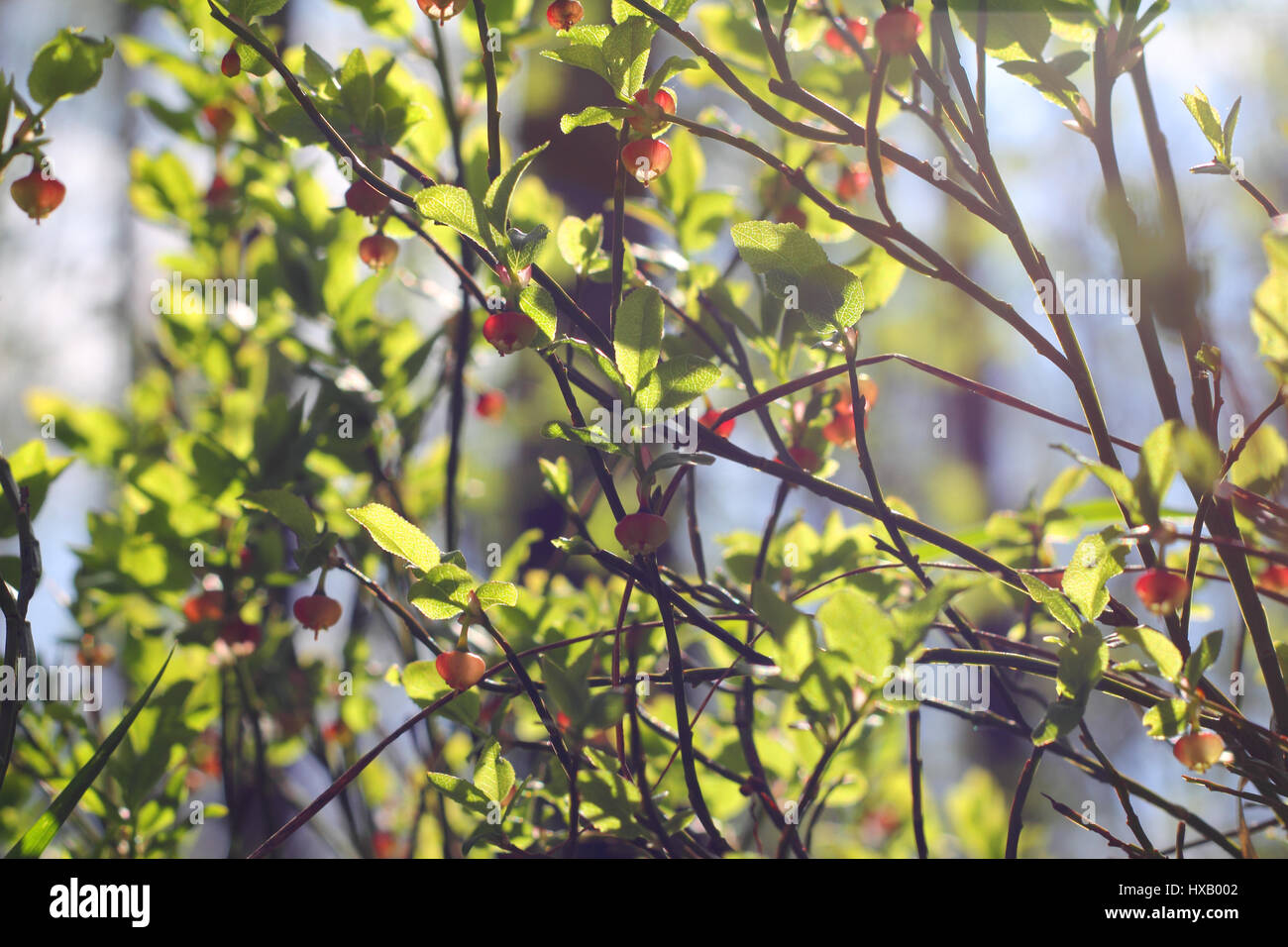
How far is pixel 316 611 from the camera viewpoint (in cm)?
63

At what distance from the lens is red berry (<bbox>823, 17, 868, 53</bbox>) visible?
0.74 meters

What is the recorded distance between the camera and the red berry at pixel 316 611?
Result: 63cm

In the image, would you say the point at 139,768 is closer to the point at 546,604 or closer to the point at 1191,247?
the point at 546,604

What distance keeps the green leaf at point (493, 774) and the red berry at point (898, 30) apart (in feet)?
1.45

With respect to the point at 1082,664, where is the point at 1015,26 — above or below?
above

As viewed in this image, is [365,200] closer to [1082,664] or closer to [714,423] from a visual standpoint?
[714,423]

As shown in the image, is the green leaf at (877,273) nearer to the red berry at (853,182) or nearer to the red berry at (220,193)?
the red berry at (853,182)

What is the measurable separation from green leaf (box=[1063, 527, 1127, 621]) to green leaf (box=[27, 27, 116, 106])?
74cm

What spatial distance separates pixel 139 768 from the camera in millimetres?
798

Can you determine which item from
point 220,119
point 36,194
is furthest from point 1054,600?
point 220,119

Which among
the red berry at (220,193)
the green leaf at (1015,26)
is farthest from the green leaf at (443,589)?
the red berry at (220,193)
